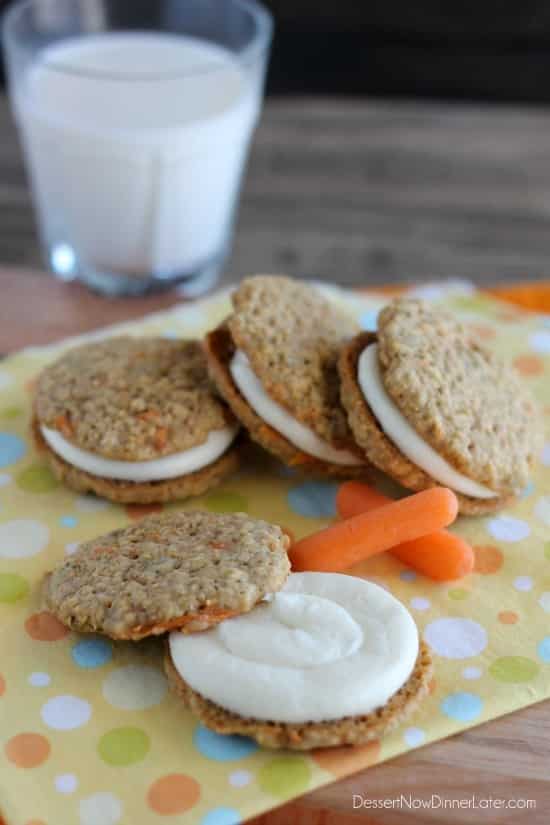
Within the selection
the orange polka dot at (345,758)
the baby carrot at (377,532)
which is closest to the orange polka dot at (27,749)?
the orange polka dot at (345,758)

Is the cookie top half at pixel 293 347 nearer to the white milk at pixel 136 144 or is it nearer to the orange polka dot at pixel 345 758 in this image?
the orange polka dot at pixel 345 758

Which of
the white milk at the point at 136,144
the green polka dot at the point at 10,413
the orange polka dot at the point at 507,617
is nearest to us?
the orange polka dot at the point at 507,617

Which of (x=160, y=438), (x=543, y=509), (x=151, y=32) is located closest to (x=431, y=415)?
(x=543, y=509)

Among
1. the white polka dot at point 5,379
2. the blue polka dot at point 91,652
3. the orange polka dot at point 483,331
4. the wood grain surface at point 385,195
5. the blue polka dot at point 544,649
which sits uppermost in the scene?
the blue polka dot at point 544,649

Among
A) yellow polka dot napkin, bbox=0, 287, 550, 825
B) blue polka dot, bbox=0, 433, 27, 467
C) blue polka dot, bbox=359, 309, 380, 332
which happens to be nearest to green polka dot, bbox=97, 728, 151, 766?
yellow polka dot napkin, bbox=0, 287, 550, 825

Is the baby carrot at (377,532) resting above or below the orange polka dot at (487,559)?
above

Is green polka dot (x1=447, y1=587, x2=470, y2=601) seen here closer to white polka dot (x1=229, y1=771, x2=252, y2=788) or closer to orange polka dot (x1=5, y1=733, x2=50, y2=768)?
white polka dot (x1=229, y1=771, x2=252, y2=788)

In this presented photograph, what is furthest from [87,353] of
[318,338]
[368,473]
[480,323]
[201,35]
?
[201,35]
